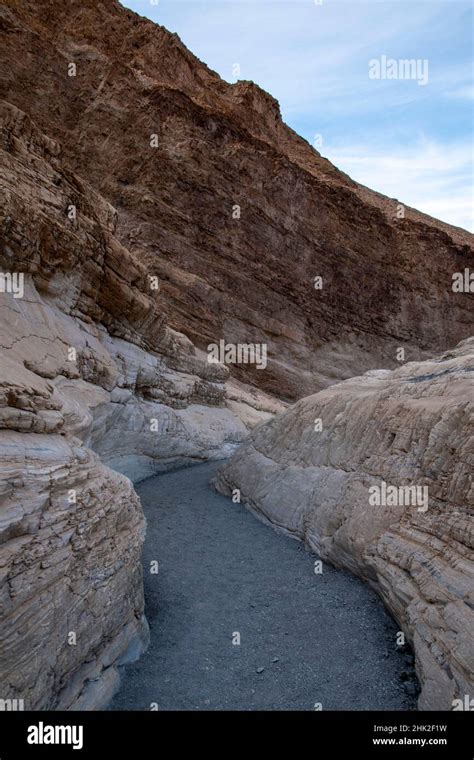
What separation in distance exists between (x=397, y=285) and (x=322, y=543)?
35.0m

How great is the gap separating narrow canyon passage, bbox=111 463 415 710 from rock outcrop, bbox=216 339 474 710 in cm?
44

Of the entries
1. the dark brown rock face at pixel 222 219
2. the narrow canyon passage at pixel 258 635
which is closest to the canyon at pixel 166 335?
the dark brown rock face at pixel 222 219

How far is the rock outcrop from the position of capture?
4945 mm

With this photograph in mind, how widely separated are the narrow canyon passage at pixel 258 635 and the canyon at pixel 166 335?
1.33ft

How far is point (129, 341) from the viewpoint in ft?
52.1

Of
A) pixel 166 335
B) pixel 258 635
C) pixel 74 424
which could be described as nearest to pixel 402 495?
pixel 258 635

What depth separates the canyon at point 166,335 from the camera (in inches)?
191

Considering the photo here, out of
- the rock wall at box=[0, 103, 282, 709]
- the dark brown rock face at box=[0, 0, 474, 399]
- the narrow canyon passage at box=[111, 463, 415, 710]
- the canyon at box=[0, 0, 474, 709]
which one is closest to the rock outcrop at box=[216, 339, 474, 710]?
the canyon at box=[0, 0, 474, 709]

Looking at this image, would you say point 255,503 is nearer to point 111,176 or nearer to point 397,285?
point 111,176

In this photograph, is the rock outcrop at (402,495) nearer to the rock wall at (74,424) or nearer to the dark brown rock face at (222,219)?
the rock wall at (74,424)

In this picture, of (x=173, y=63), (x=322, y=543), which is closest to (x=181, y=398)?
(x=322, y=543)

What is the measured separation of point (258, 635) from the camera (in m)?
6.39

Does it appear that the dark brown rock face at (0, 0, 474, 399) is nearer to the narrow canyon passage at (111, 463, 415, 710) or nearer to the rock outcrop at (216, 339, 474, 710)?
the rock outcrop at (216, 339, 474, 710)
